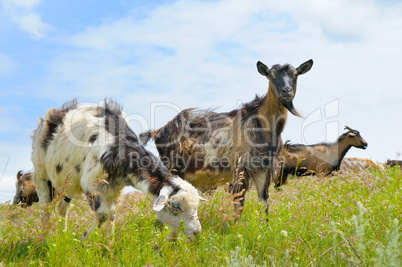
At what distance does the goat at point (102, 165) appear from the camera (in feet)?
17.0

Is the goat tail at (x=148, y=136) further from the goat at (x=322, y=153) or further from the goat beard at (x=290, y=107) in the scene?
the goat at (x=322, y=153)

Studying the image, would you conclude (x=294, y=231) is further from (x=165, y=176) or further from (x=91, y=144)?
(x=91, y=144)

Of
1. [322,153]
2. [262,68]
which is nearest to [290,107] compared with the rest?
[262,68]

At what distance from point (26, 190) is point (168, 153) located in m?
5.10

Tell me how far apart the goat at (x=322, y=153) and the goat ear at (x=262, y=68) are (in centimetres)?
707

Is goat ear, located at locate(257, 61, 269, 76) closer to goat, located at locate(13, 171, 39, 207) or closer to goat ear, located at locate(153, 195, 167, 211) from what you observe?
goat ear, located at locate(153, 195, 167, 211)

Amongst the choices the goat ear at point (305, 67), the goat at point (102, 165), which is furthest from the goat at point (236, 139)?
the goat at point (102, 165)

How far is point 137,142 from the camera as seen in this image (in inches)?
246

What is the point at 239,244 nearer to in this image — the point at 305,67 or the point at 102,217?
the point at 102,217

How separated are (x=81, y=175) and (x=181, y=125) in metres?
3.12

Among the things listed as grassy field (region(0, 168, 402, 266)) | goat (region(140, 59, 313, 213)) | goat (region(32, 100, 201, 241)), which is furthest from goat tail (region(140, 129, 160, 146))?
grassy field (region(0, 168, 402, 266))

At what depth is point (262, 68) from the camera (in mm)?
8086

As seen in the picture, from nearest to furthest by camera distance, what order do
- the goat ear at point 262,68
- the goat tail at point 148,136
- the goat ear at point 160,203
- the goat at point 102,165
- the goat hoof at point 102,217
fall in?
the goat ear at point 160,203, the goat at point 102,165, the goat hoof at point 102,217, the goat ear at point 262,68, the goat tail at point 148,136

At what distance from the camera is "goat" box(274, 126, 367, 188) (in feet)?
49.0
